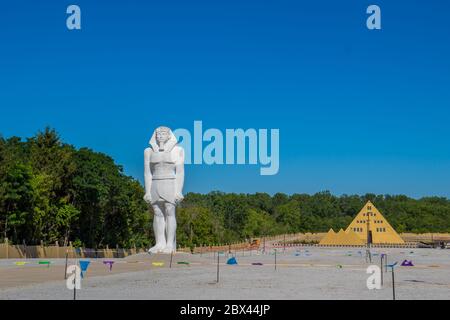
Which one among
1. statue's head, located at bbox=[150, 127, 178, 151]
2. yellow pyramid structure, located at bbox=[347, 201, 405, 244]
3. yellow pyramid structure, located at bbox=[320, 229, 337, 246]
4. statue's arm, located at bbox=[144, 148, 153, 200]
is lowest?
yellow pyramid structure, located at bbox=[320, 229, 337, 246]

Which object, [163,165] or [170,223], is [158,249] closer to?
[170,223]

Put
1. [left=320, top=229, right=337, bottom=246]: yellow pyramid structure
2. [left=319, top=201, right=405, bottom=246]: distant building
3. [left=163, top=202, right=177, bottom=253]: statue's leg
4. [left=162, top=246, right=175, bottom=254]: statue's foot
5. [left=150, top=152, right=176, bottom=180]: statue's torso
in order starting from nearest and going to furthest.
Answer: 1. [left=162, top=246, right=175, bottom=254]: statue's foot
2. [left=150, top=152, right=176, bottom=180]: statue's torso
3. [left=163, top=202, right=177, bottom=253]: statue's leg
4. [left=320, top=229, right=337, bottom=246]: yellow pyramid structure
5. [left=319, top=201, right=405, bottom=246]: distant building

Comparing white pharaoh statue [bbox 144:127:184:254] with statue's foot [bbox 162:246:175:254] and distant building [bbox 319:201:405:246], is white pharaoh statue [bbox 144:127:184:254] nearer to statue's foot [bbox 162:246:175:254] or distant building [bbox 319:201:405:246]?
statue's foot [bbox 162:246:175:254]

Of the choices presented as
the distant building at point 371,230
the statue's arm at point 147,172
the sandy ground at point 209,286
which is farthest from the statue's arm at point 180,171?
the distant building at point 371,230

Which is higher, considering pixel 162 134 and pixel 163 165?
pixel 162 134

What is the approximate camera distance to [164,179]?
1548 inches

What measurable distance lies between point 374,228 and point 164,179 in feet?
229

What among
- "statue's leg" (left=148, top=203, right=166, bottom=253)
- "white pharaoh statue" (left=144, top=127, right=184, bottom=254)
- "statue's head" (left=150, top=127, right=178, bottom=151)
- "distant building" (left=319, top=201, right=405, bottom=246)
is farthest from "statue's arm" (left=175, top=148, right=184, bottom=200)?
"distant building" (left=319, top=201, right=405, bottom=246)

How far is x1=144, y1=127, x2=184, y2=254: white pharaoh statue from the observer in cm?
3919

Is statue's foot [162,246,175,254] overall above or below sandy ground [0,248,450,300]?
above

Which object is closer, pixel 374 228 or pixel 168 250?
pixel 168 250

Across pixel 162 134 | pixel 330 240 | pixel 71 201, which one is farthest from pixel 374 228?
pixel 162 134

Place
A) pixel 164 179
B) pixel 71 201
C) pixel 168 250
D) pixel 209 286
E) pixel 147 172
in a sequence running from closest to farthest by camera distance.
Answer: pixel 209 286 → pixel 168 250 → pixel 164 179 → pixel 147 172 → pixel 71 201
